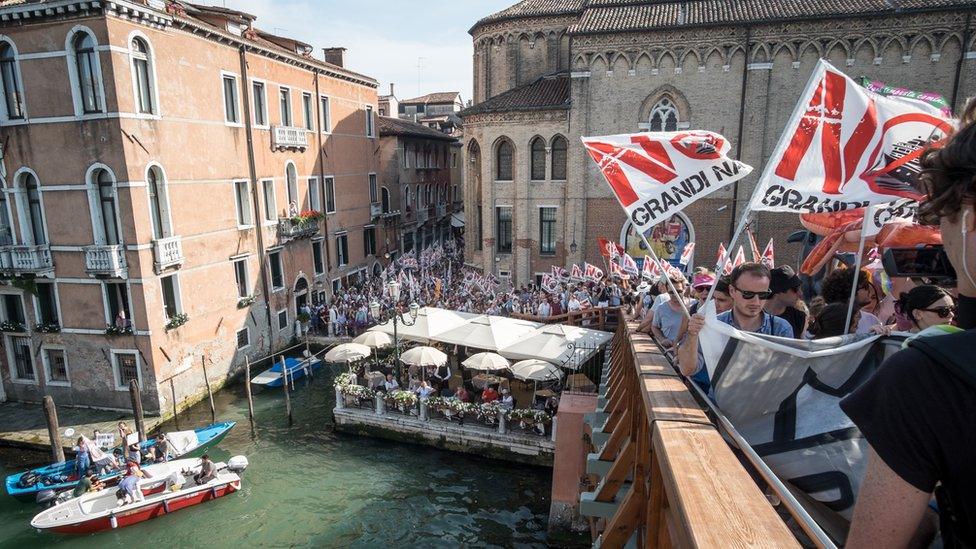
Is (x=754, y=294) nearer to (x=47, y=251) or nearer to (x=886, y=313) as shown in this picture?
(x=886, y=313)

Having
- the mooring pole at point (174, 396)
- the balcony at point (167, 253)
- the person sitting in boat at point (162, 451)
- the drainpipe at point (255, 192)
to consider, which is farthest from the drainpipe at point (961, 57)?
the mooring pole at point (174, 396)

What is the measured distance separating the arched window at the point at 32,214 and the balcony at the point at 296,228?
7.30 metres

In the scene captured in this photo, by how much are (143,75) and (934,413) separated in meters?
18.4

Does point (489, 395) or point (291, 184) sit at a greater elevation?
point (291, 184)

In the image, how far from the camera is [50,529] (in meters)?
11.2

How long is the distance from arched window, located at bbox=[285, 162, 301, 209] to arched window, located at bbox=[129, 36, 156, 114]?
6.69m

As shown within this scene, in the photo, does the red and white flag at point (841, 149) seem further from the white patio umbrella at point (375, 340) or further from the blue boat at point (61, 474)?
the blue boat at point (61, 474)

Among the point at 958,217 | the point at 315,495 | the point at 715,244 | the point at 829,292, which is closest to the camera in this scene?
the point at 958,217

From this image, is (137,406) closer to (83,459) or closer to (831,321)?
(83,459)

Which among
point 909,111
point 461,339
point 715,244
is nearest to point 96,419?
point 461,339

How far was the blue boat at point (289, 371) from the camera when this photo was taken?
59.5 feet

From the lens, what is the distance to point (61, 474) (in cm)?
1272

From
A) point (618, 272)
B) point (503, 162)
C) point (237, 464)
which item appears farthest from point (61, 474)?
point (503, 162)

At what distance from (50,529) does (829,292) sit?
14.8 metres
